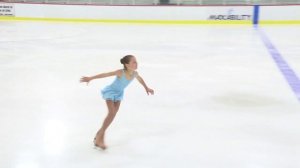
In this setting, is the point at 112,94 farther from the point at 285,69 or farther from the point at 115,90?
the point at 285,69

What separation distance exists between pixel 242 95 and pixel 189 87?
0.88 m

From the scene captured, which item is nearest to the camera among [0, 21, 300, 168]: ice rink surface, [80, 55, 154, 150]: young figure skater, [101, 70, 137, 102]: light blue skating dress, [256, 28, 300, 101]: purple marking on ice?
[80, 55, 154, 150]: young figure skater

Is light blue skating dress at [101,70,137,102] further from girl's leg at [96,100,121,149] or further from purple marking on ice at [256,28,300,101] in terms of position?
purple marking on ice at [256,28,300,101]

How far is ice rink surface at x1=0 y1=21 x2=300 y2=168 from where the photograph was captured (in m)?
3.73

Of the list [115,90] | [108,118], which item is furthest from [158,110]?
[115,90]

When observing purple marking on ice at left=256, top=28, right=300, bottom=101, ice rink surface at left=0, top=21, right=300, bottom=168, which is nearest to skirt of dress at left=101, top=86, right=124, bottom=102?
ice rink surface at left=0, top=21, right=300, bottom=168

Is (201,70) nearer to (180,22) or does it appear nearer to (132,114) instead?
(132,114)

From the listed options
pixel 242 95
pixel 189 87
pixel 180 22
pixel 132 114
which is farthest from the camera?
pixel 180 22

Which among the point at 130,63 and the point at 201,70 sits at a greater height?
the point at 130,63

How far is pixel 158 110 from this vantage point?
5.24m

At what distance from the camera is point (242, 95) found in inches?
235

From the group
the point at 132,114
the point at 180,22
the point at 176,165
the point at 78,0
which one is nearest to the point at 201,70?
the point at 132,114

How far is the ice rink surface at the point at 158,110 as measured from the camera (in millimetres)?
3734

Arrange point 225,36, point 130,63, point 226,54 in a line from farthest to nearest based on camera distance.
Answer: point 225,36
point 226,54
point 130,63
